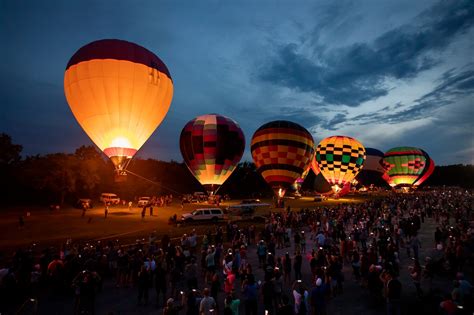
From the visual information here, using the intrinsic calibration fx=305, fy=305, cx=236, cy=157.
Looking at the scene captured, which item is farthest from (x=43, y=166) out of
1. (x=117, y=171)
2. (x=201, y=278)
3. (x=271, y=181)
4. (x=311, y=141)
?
(x=201, y=278)

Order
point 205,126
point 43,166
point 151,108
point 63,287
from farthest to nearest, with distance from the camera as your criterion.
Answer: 1. point 43,166
2. point 205,126
3. point 151,108
4. point 63,287

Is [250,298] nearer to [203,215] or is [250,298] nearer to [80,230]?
[203,215]

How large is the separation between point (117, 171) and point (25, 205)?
27.3 m

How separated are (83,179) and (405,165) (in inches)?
2028

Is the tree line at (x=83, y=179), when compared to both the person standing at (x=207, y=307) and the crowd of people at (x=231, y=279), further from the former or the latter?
the person standing at (x=207, y=307)

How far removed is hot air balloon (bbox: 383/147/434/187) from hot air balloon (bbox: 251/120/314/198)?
29.9 meters

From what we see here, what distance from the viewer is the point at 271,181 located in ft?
106

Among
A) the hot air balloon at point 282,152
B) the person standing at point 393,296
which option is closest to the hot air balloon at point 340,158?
the hot air balloon at point 282,152

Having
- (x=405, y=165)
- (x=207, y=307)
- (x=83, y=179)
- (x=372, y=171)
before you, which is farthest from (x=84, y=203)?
(x=372, y=171)

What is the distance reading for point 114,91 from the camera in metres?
17.9

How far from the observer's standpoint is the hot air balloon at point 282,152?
30703 mm

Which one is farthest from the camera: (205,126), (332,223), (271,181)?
(271,181)

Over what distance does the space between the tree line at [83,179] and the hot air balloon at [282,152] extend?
15.4 metres

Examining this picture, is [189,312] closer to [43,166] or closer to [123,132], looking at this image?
[123,132]
